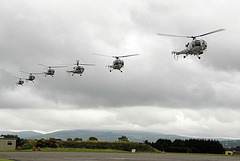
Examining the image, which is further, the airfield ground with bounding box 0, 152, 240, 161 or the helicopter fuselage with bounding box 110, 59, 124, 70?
the helicopter fuselage with bounding box 110, 59, 124, 70

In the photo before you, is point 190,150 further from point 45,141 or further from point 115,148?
point 45,141

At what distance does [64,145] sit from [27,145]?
11063 millimetres

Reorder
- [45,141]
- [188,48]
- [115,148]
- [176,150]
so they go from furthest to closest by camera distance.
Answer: [176,150]
[115,148]
[45,141]
[188,48]

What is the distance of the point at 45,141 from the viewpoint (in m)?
87.0

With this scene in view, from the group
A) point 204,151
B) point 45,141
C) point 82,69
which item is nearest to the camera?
point 82,69

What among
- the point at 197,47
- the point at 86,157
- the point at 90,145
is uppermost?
the point at 197,47

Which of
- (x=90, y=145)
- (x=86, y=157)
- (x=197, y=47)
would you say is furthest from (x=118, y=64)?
(x=90, y=145)

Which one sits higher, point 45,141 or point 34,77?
point 34,77

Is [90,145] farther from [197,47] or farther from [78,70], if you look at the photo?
[197,47]

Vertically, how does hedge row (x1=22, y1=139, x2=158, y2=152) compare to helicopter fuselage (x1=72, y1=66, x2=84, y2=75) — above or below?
below

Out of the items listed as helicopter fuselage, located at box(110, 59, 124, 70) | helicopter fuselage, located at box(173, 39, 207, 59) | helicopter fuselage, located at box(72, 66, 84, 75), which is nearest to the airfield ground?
helicopter fuselage, located at box(173, 39, 207, 59)

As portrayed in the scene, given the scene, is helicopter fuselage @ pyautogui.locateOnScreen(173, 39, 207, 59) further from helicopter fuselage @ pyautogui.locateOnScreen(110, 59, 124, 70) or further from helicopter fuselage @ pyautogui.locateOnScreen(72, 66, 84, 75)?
helicopter fuselage @ pyautogui.locateOnScreen(72, 66, 84, 75)

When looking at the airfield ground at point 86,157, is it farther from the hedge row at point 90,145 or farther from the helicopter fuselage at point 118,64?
the hedge row at point 90,145

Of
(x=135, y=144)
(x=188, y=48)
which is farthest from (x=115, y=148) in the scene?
(x=188, y=48)
